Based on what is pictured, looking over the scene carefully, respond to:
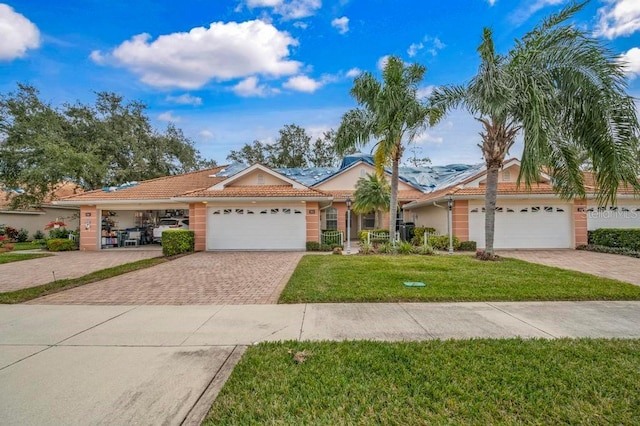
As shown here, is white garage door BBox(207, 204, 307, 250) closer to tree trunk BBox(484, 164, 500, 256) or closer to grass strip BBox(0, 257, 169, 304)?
grass strip BBox(0, 257, 169, 304)

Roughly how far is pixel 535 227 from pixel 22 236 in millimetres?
33809

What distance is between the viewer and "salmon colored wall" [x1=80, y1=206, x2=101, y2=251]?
667 inches

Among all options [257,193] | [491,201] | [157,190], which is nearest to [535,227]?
[491,201]

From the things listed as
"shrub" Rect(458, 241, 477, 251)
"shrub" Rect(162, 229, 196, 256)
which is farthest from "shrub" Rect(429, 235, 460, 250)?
"shrub" Rect(162, 229, 196, 256)

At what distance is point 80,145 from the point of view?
23016 millimetres

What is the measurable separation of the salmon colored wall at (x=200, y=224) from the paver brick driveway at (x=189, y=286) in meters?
4.36

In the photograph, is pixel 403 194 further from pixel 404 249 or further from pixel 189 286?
pixel 189 286

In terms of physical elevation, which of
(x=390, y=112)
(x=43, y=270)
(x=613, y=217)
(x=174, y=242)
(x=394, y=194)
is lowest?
(x=43, y=270)

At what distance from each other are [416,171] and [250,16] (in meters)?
17.8

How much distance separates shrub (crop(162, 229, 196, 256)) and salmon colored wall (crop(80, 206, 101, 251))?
6.28 m

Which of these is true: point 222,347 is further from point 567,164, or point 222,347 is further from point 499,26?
point 499,26

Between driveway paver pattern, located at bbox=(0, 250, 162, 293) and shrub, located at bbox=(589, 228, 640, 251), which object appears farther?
shrub, located at bbox=(589, 228, 640, 251)

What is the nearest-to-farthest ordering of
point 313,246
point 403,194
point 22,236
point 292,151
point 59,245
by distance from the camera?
point 313,246, point 59,245, point 403,194, point 22,236, point 292,151

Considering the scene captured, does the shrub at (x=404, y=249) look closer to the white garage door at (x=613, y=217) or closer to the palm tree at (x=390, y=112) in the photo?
the palm tree at (x=390, y=112)
